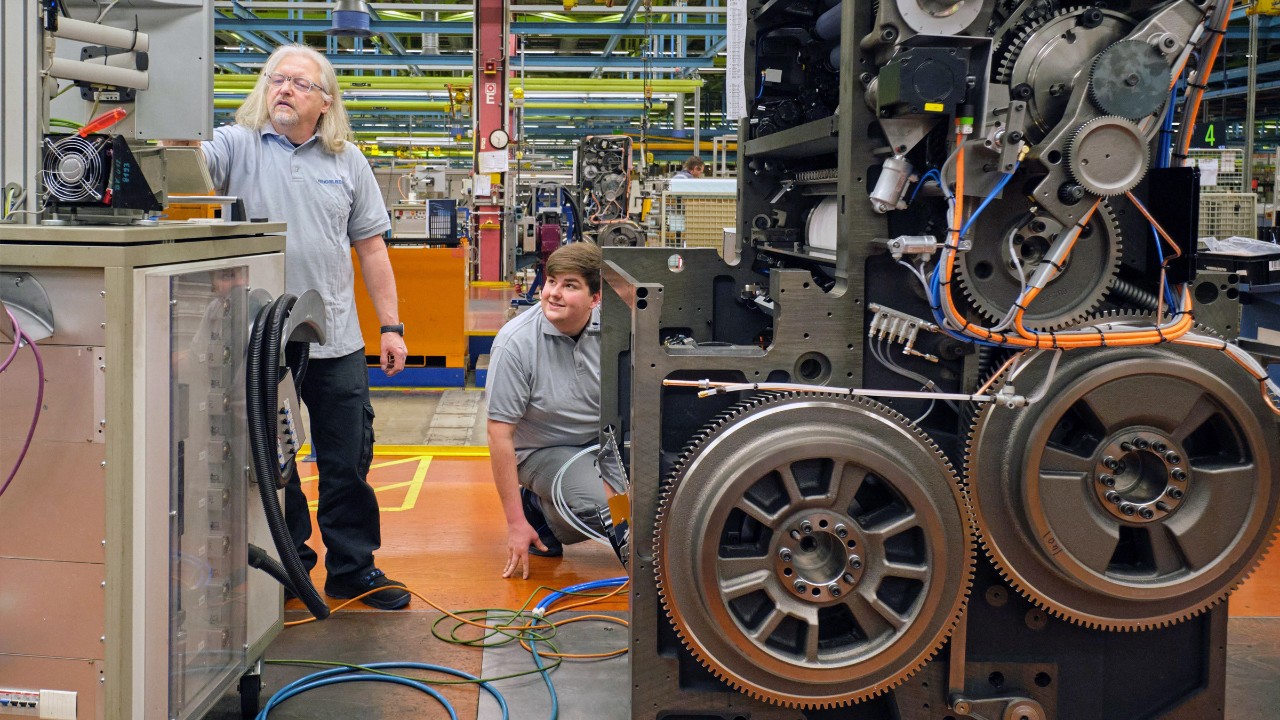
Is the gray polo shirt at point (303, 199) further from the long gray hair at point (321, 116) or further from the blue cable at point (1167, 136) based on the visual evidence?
the blue cable at point (1167, 136)

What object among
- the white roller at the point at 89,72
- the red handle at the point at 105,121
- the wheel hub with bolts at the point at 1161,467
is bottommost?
the wheel hub with bolts at the point at 1161,467

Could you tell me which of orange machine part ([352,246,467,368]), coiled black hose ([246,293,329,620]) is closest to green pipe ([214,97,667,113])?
orange machine part ([352,246,467,368])

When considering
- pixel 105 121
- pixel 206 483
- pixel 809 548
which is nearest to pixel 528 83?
pixel 105 121

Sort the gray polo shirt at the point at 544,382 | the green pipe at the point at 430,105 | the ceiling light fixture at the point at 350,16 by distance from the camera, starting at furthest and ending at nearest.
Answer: the green pipe at the point at 430,105 < the ceiling light fixture at the point at 350,16 < the gray polo shirt at the point at 544,382

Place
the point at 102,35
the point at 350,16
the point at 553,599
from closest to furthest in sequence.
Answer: the point at 102,35
the point at 553,599
the point at 350,16

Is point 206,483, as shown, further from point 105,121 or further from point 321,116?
point 321,116

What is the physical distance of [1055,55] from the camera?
2328 mm

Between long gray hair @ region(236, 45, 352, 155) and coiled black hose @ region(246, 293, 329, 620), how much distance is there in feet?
3.79

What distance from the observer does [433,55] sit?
1446cm

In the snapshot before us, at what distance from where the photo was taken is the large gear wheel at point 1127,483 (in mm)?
2361

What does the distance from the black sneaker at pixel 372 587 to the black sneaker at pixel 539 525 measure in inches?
25.1

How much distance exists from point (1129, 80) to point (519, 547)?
2468mm

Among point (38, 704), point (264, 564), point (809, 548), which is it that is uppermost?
point (809, 548)

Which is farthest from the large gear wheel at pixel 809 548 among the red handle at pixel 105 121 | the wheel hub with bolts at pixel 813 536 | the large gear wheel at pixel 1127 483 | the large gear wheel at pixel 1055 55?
the red handle at pixel 105 121
